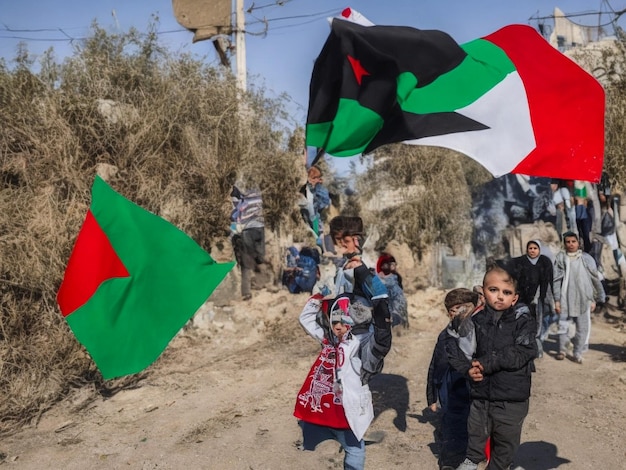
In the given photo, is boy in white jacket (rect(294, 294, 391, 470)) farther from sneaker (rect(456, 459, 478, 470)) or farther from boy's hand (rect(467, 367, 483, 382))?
sneaker (rect(456, 459, 478, 470))

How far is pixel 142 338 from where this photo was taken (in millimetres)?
3639

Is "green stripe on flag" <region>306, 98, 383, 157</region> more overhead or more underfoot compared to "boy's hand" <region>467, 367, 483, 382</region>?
more overhead

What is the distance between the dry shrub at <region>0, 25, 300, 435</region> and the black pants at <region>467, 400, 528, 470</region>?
4.35m

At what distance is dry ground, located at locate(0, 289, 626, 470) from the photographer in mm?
5039

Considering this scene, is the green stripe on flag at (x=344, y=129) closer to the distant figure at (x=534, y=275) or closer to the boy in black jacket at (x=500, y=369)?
the boy in black jacket at (x=500, y=369)

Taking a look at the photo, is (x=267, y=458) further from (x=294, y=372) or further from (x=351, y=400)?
(x=294, y=372)

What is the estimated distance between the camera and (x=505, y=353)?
3.64 m

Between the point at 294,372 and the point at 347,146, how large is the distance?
367cm

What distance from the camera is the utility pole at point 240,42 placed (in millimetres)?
12578

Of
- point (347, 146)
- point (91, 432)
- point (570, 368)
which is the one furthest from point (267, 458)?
point (570, 368)

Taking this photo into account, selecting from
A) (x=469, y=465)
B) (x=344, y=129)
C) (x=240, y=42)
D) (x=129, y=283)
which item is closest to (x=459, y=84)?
(x=344, y=129)

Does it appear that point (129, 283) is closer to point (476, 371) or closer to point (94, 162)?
point (476, 371)

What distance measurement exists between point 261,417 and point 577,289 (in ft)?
13.7

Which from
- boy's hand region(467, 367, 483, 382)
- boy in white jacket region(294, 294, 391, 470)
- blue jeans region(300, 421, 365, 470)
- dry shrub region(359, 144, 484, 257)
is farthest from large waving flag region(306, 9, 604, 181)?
dry shrub region(359, 144, 484, 257)
